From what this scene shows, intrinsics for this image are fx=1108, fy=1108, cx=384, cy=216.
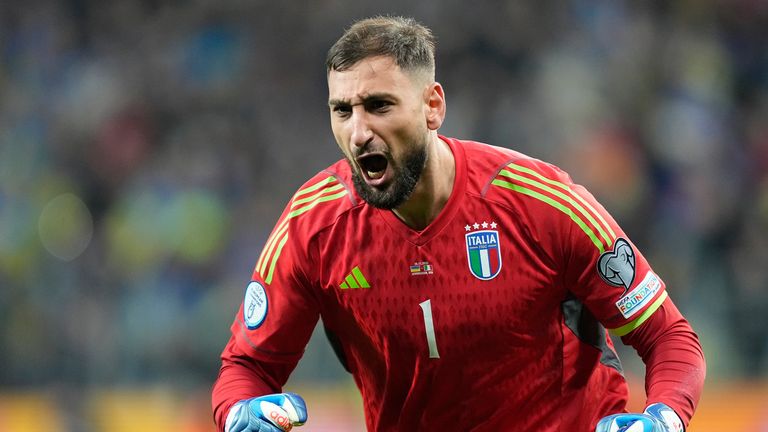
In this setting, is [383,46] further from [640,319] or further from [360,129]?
[640,319]

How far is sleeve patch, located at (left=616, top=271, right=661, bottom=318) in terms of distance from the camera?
12.1ft

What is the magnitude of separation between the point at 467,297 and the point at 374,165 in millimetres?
546

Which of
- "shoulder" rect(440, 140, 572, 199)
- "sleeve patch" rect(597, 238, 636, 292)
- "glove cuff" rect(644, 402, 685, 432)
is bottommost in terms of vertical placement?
"glove cuff" rect(644, 402, 685, 432)

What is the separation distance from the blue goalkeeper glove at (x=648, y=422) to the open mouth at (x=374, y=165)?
3.49ft

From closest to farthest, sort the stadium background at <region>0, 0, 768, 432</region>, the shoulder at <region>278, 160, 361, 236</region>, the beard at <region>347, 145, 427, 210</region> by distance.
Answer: the beard at <region>347, 145, 427, 210</region> < the shoulder at <region>278, 160, 361, 236</region> < the stadium background at <region>0, 0, 768, 432</region>

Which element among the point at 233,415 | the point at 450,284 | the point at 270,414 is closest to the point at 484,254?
the point at 450,284

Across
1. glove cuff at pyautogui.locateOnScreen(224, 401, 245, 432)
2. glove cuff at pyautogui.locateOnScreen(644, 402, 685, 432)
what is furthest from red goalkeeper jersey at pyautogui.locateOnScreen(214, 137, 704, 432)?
glove cuff at pyautogui.locateOnScreen(644, 402, 685, 432)

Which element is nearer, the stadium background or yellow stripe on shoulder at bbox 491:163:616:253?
yellow stripe on shoulder at bbox 491:163:616:253

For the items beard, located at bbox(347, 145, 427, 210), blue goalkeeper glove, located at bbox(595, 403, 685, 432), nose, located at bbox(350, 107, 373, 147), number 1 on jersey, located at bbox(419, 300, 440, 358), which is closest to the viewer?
blue goalkeeper glove, located at bbox(595, 403, 685, 432)

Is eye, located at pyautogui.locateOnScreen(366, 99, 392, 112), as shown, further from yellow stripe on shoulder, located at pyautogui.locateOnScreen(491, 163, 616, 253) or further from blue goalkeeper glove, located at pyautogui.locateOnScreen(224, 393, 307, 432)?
blue goalkeeper glove, located at pyautogui.locateOnScreen(224, 393, 307, 432)

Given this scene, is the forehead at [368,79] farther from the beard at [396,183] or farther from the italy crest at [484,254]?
the italy crest at [484,254]

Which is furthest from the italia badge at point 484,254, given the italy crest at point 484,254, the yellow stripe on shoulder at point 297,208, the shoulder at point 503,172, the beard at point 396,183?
the yellow stripe on shoulder at point 297,208

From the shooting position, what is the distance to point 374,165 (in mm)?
3672

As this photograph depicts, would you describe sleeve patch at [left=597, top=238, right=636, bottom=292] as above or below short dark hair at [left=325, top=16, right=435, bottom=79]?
below
